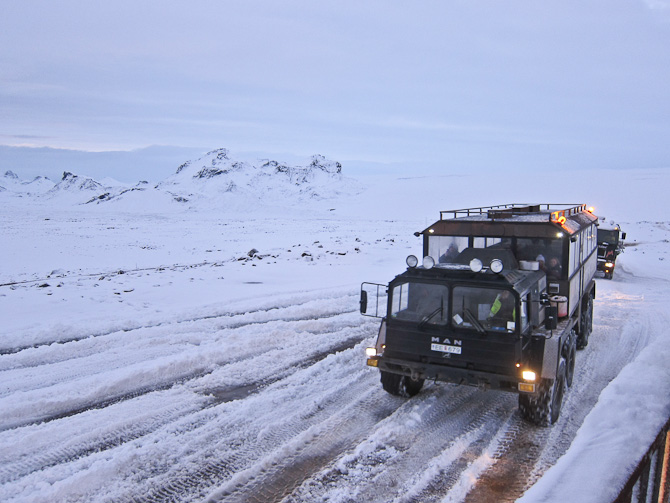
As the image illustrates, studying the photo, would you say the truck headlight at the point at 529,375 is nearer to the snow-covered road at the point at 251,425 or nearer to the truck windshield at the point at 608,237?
the snow-covered road at the point at 251,425

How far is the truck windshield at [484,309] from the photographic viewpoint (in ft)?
21.0

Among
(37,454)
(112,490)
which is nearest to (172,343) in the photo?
(37,454)

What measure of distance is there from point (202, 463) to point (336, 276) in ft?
44.6

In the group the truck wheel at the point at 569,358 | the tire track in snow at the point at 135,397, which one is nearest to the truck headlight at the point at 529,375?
the truck wheel at the point at 569,358

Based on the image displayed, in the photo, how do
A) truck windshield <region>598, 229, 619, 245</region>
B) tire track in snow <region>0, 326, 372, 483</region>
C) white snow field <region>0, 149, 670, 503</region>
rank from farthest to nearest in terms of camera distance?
1. truck windshield <region>598, 229, 619, 245</region>
2. tire track in snow <region>0, 326, 372, 483</region>
3. white snow field <region>0, 149, 670, 503</region>

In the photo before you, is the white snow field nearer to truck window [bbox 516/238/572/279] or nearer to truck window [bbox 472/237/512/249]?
truck window [bbox 516/238/572/279]

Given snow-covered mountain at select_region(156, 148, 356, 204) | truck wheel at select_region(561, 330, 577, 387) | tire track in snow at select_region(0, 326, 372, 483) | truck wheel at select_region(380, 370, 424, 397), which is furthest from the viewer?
snow-covered mountain at select_region(156, 148, 356, 204)

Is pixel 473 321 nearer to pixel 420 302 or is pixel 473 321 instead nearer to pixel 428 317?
pixel 428 317

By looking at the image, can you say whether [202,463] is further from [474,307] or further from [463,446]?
[474,307]

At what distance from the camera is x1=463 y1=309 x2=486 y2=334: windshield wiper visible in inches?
254

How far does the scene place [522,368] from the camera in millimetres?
6297

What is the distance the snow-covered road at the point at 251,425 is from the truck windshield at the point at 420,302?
1345 millimetres

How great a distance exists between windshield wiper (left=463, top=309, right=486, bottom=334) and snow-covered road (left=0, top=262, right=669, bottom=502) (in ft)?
4.29

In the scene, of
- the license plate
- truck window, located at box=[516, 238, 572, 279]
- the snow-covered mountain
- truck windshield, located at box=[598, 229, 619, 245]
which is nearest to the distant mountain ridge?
the snow-covered mountain
